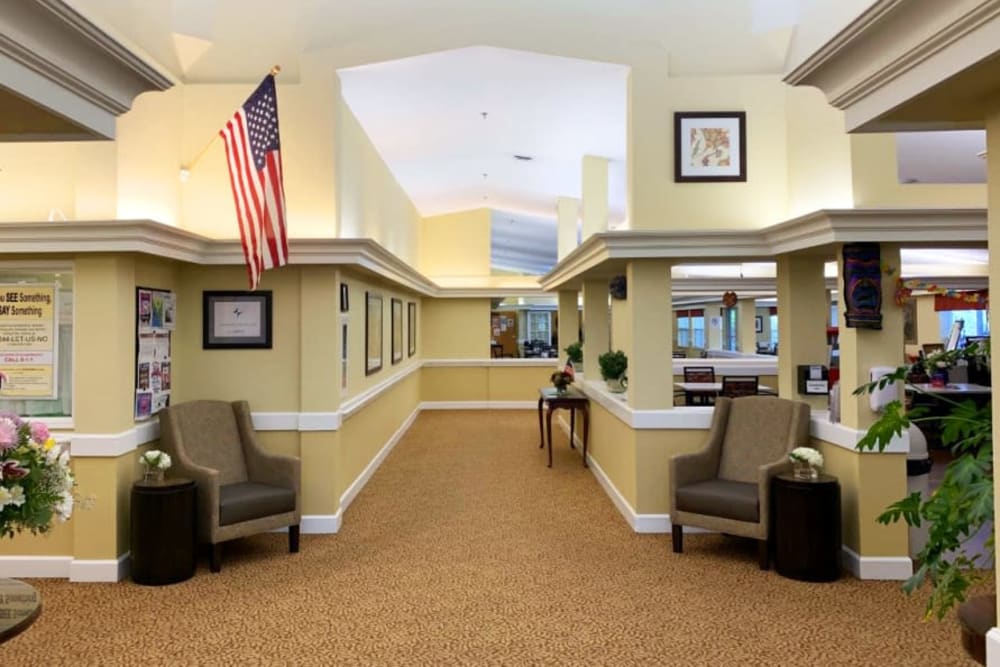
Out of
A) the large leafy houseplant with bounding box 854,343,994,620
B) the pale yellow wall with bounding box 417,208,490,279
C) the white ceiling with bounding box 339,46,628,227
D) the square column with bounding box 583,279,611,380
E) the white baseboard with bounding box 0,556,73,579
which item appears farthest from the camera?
the pale yellow wall with bounding box 417,208,490,279

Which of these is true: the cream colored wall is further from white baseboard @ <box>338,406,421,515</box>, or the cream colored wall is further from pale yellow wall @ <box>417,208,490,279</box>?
pale yellow wall @ <box>417,208,490,279</box>

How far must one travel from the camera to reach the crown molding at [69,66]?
5.29 feet

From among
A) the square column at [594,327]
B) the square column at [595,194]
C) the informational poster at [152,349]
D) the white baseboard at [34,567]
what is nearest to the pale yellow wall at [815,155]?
the square column at [595,194]

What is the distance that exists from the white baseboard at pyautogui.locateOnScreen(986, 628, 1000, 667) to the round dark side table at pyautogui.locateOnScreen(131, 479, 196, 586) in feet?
13.2

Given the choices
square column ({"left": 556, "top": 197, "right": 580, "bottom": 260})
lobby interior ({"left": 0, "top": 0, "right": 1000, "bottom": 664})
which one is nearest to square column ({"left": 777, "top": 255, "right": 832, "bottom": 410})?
lobby interior ({"left": 0, "top": 0, "right": 1000, "bottom": 664})

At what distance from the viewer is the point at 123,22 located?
4363 millimetres

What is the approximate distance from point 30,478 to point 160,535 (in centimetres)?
215

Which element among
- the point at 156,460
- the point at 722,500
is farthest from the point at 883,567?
the point at 156,460

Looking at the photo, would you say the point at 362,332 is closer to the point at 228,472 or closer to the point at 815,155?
the point at 228,472

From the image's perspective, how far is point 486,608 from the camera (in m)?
3.66

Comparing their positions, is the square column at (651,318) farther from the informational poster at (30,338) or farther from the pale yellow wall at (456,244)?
the pale yellow wall at (456,244)

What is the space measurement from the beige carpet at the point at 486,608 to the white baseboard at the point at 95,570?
7 cm

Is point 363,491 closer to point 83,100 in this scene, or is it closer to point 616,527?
point 616,527

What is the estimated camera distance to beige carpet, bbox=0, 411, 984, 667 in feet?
10.3
